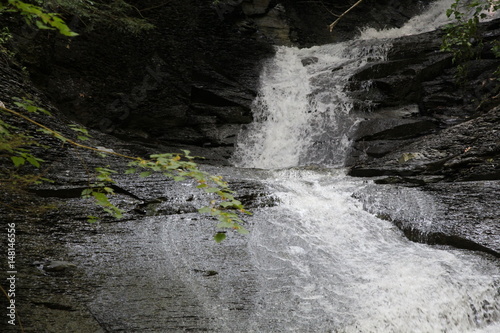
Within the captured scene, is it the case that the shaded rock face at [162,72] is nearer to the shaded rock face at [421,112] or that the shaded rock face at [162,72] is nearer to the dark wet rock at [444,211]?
the shaded rock face at [421,112]

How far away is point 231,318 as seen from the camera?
327 centimetres

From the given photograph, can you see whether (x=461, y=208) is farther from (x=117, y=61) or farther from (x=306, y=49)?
(x=306, y=49)

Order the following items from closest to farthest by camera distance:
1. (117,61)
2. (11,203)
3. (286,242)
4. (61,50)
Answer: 1. (11,203)
2. (286,242)
3. (61,50)
4. (117,61)

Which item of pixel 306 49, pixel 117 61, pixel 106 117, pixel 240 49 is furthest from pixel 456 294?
pixel 306 49

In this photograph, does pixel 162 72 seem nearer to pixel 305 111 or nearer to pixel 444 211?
pixel 305 111

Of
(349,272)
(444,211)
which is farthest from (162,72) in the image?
(349,272)

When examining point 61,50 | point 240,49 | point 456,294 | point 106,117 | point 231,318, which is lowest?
point 231,318

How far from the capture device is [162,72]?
11.4 meters

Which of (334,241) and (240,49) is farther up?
(240,49)

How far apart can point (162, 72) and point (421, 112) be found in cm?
719

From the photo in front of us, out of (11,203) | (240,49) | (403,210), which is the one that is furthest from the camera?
(240,49)

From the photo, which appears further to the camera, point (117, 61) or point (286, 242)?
point (117, 61)

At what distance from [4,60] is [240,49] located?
7.65 metres

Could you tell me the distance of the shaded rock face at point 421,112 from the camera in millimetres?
7094
